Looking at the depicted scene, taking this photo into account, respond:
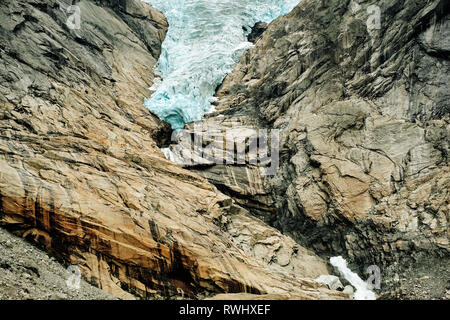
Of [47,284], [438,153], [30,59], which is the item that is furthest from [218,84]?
[47,284]

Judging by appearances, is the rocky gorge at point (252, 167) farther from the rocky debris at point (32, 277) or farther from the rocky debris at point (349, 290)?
the rocky debris at point (349, 290)

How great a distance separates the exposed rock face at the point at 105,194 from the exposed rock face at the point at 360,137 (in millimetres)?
2341

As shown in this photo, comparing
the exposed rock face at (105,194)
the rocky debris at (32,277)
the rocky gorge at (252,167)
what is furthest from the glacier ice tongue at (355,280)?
the rocky debris at (32,277)

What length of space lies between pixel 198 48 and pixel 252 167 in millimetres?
16858

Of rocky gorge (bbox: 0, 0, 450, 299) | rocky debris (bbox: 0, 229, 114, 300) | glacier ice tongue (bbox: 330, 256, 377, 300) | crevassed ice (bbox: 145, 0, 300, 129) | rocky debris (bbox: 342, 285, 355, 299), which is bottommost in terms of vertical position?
rocky debris (bbox: 342, 285, 355, 299)

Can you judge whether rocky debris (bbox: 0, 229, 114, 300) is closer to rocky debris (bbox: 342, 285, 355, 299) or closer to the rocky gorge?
the rocky gorge

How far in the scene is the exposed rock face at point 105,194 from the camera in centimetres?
1242

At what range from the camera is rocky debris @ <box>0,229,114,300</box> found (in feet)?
31.3

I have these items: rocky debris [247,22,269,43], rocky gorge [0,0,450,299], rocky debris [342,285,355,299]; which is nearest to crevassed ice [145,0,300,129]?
rocky debris [247,22,269,43]

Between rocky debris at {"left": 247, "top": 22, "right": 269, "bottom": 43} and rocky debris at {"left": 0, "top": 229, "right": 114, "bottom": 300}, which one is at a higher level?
rocky debris at {"left": 247, "top": 22, "right": 269, "bottom": 43}

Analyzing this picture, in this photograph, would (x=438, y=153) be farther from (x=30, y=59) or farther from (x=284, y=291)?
(x=30, y=59)

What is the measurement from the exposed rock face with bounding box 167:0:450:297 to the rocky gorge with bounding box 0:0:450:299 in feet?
0.26

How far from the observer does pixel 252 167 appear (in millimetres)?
20797

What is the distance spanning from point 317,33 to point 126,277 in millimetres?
21525
